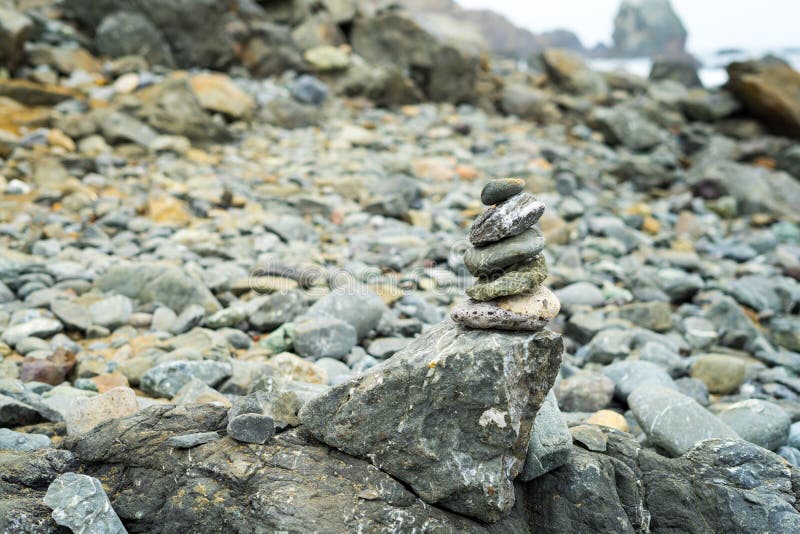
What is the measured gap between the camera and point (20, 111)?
13.1 metres

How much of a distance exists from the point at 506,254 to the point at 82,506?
2.92 metres

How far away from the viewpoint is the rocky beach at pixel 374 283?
4.02m

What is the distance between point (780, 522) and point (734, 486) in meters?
0.32

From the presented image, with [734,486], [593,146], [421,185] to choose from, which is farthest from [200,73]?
[734,486]

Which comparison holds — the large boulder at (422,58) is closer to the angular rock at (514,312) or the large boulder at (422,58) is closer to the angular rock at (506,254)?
the angular rock at (506,254)

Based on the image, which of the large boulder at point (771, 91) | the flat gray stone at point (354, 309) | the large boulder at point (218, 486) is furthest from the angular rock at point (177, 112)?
the large boulder at point (771, 91)

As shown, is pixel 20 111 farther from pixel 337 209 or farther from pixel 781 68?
pixel 781 68

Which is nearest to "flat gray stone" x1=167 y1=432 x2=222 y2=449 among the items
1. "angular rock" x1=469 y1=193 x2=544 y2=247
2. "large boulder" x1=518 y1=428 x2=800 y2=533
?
"large boulder" x1=518 y1=428 x2=800 y2=533

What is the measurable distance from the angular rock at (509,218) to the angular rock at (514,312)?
0.42 metres

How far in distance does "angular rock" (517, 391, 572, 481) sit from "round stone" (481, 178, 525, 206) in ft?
4.72

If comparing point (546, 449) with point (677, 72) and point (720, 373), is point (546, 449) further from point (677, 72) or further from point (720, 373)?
point (677, 72)

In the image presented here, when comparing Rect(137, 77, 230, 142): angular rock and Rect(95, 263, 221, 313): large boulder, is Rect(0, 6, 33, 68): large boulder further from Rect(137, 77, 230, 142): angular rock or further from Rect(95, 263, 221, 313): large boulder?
Rect(95, 263, 221, 313): large boulder

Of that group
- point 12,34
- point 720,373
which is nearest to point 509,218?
point 720,373

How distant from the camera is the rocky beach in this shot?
4.02 meters
